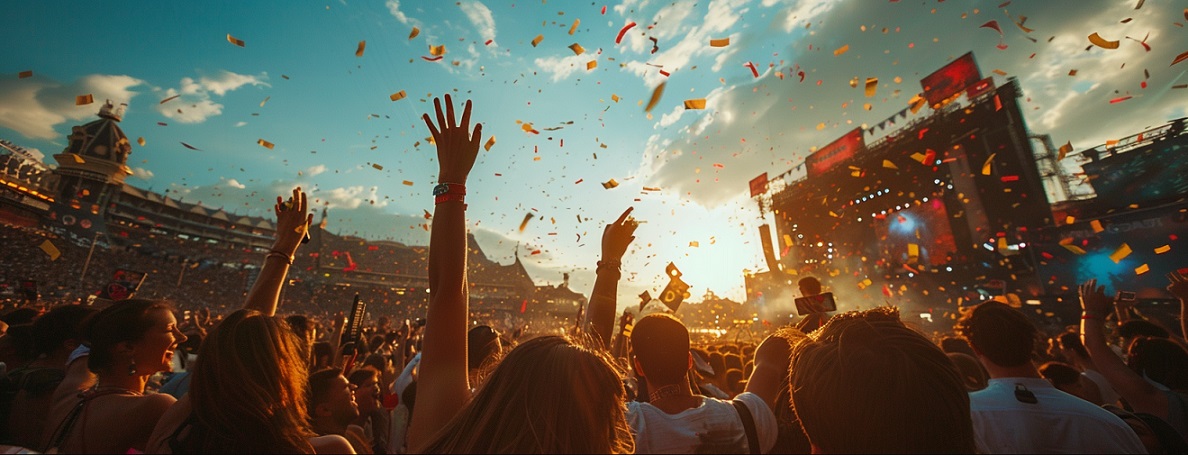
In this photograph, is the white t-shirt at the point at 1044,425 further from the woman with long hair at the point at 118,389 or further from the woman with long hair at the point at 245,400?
the woman with long hair at the point at 118,389

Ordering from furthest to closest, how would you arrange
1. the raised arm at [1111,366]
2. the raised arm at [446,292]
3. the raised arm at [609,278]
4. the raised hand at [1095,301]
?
the raised hand at [1095,301] < the raised arm at [1111,366] < the raised arm at [609,278] < the raised arm at [446,292]

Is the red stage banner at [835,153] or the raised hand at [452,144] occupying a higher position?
the red stage banner at [835,153]

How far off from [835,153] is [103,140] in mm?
73441

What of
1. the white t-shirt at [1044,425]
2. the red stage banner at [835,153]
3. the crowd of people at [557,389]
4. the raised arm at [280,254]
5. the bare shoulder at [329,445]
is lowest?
the white t-shirt at [1044,425]

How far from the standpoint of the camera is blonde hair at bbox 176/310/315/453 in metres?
1.66

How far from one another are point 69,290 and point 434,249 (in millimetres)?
44477

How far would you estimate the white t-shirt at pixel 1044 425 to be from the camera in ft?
6.59

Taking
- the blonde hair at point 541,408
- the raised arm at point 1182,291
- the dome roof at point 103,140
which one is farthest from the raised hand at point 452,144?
the dome roof at point 103,140

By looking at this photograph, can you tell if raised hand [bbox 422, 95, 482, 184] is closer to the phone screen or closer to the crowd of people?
the crowd of people

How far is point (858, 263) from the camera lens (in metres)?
38.9

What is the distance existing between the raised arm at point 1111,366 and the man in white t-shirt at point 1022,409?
5.57 ft

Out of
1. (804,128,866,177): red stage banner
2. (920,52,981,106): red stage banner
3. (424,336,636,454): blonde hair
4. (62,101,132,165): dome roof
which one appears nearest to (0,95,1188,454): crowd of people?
(424,336,636,454): blonde hair

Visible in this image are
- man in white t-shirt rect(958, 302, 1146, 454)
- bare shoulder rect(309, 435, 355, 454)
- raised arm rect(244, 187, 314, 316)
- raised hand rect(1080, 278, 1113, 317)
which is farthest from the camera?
raised hand rect(1080, 278, 1113, 317)

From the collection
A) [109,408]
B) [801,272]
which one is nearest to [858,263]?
[801,272]
